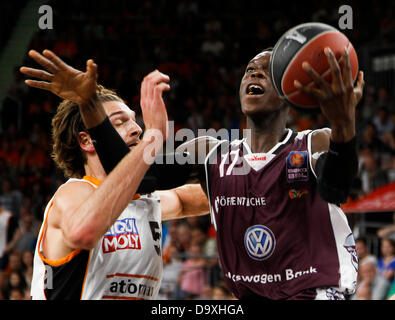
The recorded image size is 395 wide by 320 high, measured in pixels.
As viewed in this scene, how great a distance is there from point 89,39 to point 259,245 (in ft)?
33.8

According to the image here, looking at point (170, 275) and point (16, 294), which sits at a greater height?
point (170, 275)

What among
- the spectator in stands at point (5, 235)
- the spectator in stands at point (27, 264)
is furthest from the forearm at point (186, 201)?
the spectator in stands at point (5, 235)

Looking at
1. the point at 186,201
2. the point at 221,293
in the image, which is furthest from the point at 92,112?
the point at 221,293

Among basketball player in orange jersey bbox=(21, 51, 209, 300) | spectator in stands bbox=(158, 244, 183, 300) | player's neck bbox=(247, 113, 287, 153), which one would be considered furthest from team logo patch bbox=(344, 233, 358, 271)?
spectator in stands bbox=(158, 244, 183, 300)

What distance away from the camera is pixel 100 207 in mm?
2820

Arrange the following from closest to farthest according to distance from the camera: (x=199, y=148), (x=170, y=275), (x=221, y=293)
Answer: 1. (x=199, y=148)
2. (x=221, y=293)
3. (x=170, y=275)

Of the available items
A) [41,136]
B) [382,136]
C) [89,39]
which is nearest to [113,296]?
[382,136]

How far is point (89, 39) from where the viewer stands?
12797 millimetres

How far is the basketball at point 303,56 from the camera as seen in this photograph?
2721 millimetres

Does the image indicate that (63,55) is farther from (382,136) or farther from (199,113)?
(382,136)

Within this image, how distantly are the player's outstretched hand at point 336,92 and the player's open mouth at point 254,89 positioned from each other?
83cm

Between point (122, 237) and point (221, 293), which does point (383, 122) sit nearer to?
point (221, 293)

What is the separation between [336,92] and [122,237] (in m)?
1.42

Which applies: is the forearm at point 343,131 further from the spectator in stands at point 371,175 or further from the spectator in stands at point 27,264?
the spectator in stands at point 27,264
